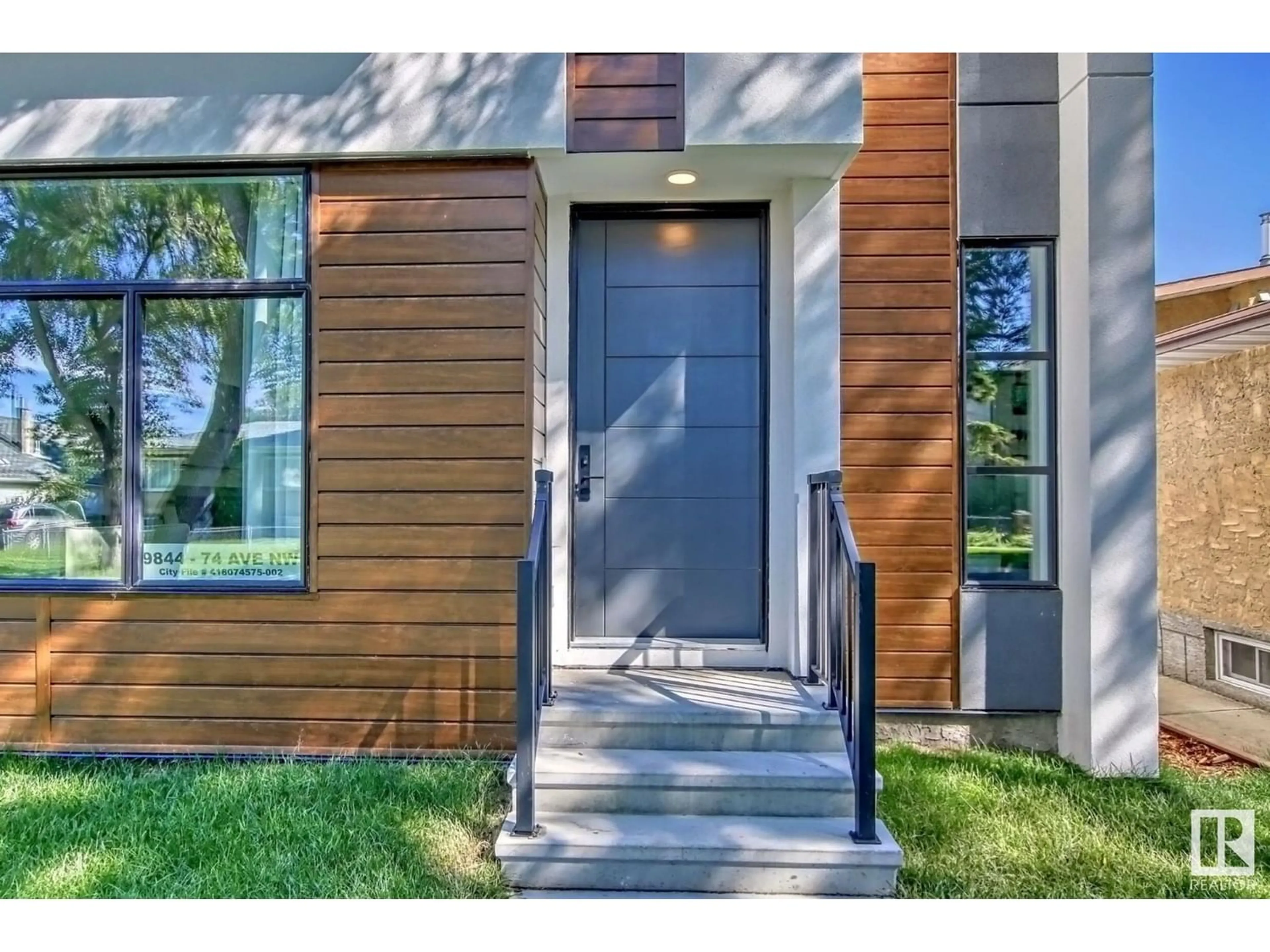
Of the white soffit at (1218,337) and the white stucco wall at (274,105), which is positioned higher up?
the white stucco wall at (274,105)

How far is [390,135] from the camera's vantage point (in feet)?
9.41

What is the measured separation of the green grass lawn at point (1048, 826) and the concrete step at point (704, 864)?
0.15m

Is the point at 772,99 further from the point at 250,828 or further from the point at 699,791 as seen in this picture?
the point at 250,828

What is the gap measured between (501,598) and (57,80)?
273cm

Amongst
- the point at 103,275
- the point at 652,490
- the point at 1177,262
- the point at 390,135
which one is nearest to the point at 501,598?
the point at 652,490

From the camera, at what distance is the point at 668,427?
3.32 m

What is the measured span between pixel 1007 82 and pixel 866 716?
286 centimetres

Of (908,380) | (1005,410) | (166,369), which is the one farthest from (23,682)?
(1005,410)

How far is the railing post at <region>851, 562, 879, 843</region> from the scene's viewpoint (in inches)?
85.8

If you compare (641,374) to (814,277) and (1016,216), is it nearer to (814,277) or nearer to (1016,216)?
(814,277)

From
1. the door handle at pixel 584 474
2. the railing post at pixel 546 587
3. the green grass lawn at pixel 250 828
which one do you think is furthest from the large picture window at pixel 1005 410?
the green grass lawn at pixel 250 828

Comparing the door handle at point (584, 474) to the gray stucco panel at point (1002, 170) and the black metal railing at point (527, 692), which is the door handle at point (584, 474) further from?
the gray stucco panel at point (1002, 170)

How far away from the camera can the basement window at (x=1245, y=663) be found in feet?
15.3

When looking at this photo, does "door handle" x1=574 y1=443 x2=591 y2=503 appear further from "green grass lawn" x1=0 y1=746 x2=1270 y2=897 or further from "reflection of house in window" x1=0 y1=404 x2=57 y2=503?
"reflection of house in window" x1=0 y1=404 x2=57 y2=503
